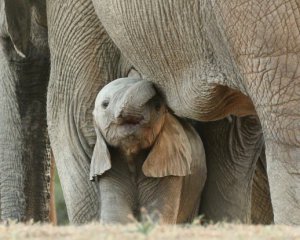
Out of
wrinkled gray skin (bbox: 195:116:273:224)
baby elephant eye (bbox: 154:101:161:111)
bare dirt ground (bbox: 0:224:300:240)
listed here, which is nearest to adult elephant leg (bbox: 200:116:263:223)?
wrinkled gray skin (bbox: 195:116:273:224)

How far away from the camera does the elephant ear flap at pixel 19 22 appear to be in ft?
27.5

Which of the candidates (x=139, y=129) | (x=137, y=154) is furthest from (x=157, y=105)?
(x=137, y=154)

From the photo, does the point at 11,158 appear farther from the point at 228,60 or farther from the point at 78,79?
the point at 228,60

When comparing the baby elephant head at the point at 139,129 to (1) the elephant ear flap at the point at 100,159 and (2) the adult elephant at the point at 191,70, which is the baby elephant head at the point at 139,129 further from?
(2) the adult elephant at the point at 191,70

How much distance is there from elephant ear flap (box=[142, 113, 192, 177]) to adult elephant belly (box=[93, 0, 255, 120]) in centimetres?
43

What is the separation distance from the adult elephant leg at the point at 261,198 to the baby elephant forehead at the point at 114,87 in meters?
1.60

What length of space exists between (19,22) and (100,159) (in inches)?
47.0

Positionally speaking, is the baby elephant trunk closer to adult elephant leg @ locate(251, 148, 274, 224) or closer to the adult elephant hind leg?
the adult elephant hind leg

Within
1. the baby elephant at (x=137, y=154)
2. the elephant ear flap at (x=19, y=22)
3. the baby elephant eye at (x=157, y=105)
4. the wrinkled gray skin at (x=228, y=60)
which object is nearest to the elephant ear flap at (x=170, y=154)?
the baby elephant at (x=137, y=154)

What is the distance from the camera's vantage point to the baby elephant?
745 cm

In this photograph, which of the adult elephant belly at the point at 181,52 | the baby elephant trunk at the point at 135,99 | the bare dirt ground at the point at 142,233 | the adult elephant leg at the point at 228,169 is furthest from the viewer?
the adult elephant leg at the point at 228,169

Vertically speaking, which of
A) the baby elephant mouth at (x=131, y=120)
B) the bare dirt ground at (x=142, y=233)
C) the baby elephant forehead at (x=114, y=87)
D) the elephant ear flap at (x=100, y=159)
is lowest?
the bare dirt ground at (x=142, y=233)

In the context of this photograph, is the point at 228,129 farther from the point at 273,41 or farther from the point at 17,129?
the point at 273,41

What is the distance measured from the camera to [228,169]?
8.33 metres
